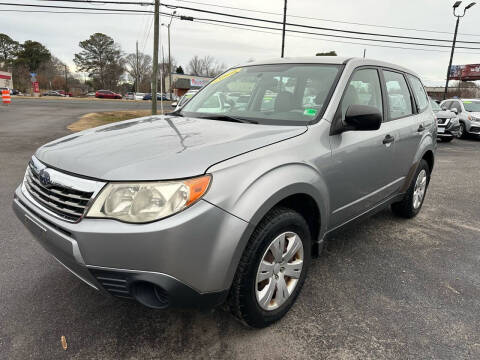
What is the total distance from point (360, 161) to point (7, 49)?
297ft

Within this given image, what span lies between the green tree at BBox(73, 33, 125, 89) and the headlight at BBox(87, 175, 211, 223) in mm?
81640

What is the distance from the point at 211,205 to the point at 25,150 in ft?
26.5

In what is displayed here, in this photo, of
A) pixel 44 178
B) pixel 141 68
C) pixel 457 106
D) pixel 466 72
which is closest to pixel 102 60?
pixel 141 68

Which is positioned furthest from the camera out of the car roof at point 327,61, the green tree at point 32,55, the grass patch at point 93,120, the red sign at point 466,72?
the green tree at point 32,55

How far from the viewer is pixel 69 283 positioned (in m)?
2.74

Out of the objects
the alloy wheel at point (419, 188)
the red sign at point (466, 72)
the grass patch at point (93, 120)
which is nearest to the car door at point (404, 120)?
the alloy wheel at point (419, 188)

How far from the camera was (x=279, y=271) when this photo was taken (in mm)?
2236

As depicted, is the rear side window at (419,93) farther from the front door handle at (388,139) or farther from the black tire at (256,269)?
the black tire at (256,269)

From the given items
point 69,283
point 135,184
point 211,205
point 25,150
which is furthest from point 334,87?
point 25,150

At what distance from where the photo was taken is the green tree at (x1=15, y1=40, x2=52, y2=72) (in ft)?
235

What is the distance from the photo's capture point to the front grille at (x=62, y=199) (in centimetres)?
181

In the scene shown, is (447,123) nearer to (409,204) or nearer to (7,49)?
(409,204)

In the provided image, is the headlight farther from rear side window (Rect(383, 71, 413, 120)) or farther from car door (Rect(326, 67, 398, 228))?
rear side window (Rect(383, 71, 413, 120))

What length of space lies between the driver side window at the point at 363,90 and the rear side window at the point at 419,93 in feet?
3.40
